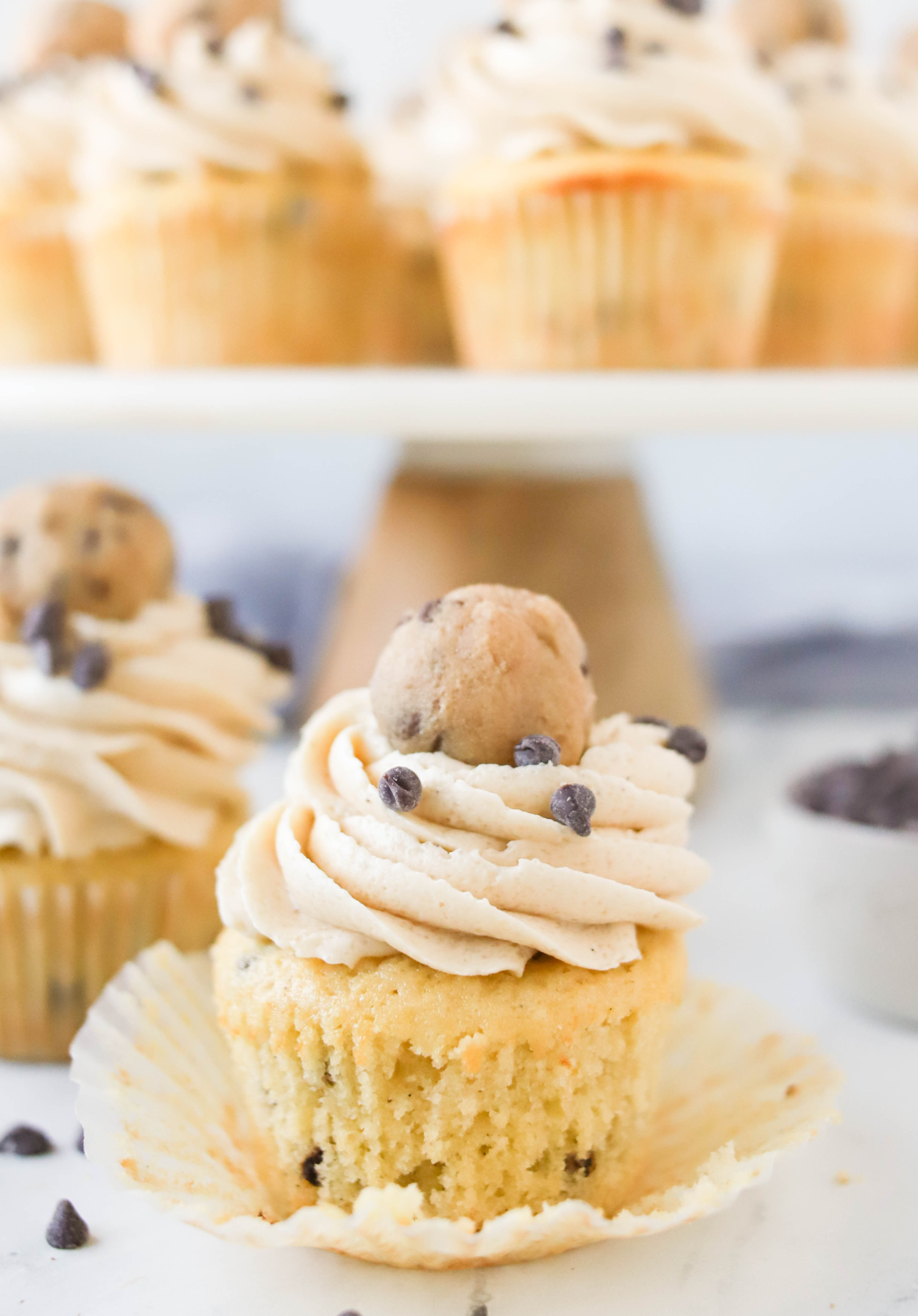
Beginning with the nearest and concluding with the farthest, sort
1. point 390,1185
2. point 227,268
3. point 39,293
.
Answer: point 390,1185 → point 227,268 → point 39,293

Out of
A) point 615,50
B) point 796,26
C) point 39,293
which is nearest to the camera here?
point 615,50

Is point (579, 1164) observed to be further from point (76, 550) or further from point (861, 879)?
point (76, 550)

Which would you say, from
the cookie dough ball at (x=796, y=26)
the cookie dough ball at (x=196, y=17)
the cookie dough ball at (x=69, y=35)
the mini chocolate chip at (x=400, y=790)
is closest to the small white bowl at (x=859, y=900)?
the mini chocolate chip at (x=400, y=790)

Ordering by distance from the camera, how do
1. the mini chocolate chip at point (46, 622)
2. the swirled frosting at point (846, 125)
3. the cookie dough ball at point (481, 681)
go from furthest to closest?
1. the swirled frosting at point (846, 125)
2. the mini chocolate chip at point (46, 622)
3. the cookie dough ball at point (481, 681)

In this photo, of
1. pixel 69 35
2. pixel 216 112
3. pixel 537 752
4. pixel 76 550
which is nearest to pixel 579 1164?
pixel 537 752

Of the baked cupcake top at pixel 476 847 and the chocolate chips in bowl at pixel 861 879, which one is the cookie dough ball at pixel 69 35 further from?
the chocolate chips in bowl at pixel 861 879

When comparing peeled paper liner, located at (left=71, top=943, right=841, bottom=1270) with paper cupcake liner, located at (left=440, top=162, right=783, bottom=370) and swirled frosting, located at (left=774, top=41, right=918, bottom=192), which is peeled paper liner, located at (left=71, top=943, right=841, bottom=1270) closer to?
paper cupcake liner, located at (left=440, top=162, right=783, bottom=370)

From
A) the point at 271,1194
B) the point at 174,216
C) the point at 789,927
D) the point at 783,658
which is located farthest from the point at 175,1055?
the point at 783,658
